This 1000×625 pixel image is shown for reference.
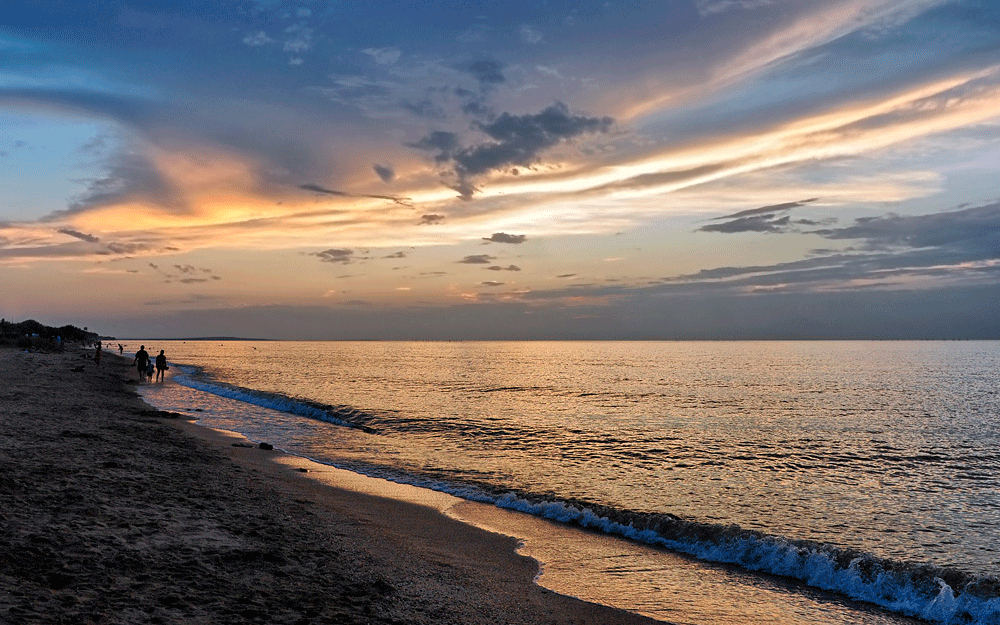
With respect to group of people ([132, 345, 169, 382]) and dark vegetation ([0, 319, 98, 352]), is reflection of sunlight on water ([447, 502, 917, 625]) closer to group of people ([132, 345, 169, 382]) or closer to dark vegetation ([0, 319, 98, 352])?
group of people ([132, 345, 169, 382])

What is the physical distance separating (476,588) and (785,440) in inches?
1158

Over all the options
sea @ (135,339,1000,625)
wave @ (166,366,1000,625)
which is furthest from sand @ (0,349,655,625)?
wave @ (166,366,1000,625)

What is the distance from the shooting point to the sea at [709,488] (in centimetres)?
1238

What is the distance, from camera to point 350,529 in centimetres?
1420

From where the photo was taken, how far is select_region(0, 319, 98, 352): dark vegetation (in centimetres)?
8931

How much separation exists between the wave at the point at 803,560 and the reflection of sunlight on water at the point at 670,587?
621 mm

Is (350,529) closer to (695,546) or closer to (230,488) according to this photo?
(230,488)

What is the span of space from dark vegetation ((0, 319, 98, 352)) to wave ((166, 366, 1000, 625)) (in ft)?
308

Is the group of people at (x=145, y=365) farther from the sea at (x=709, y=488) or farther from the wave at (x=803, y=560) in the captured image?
the wave at (x=803, y=560)

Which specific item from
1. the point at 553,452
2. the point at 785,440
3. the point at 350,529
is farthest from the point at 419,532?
the point at 785,440

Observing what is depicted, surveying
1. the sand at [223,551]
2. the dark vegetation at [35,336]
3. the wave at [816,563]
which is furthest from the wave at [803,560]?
the dark vegetation at [35,336]

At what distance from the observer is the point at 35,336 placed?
10025 centimetres

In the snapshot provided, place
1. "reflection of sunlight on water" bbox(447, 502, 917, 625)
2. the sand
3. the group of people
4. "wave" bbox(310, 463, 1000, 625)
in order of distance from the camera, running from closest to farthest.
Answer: the sand < "reflection of sunlight on water" bbox(447, 502, 917, 625) < "wave" bbox(310, 463, 1000, 625) < the group of people

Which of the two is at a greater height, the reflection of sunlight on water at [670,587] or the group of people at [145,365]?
the group of people at [145,365]
